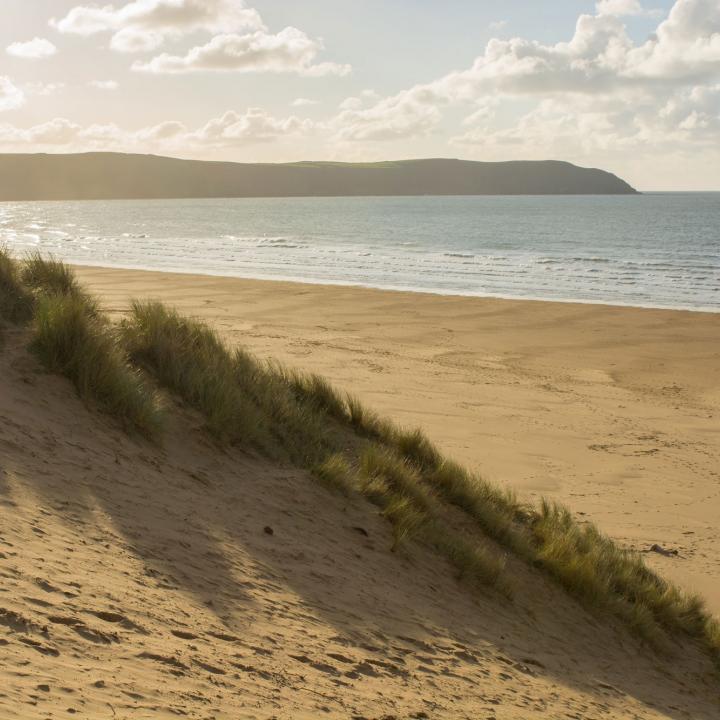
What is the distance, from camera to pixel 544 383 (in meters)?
14.5

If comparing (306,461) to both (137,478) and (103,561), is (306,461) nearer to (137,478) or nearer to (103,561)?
(137,478)

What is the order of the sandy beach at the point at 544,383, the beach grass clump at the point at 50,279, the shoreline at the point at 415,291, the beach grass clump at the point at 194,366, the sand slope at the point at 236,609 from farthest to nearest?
the shoreline at the point at 415,291
the sandy beach at the point at 544,383
the beach grass clump at the point at 50,279
the beach grass clump at the point at 194,366
the sand slope at the point at 236,609

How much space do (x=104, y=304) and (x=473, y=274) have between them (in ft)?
57.6

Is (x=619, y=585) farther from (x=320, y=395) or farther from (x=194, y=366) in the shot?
(x=194, y=366)

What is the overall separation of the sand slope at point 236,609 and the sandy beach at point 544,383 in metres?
2.44

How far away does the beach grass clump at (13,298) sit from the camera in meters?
6.70

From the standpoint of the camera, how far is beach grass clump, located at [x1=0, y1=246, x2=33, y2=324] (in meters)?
6.70

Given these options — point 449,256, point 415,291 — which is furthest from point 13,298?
point 449,256

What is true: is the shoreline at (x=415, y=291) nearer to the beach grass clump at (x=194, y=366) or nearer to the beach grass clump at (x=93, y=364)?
the beach grass clump at (x=194, y=366)

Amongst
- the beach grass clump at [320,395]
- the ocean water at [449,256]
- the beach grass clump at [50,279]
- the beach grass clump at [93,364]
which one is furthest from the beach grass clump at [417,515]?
the ocean water at [449,256]

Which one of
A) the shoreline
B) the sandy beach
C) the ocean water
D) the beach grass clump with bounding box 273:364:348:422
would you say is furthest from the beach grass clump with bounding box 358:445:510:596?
the ocean water

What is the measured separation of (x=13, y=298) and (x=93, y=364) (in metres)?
1.33

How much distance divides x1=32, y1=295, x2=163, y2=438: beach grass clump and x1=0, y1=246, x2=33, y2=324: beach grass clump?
1.05 feet

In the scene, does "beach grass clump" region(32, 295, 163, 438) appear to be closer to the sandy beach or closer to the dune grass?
the dune grass
